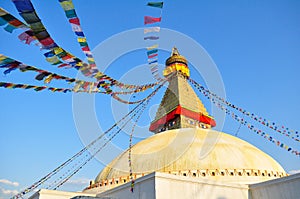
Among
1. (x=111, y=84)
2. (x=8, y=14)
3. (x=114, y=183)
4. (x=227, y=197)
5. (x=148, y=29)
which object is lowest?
(x=227, y=197)

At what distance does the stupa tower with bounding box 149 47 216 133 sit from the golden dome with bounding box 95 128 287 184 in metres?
6.08

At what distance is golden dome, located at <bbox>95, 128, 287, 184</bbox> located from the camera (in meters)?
11.2

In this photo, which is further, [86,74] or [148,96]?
[148,96]

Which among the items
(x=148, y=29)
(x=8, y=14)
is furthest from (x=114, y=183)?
(x=8, y=14)

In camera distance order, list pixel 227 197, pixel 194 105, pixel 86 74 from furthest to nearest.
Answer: pixel 194 105 < pixel 227 197 < pixel 86 74

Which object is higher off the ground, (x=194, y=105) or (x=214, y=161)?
(x=194, y=105)

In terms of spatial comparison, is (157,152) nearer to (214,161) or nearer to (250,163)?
(214,161)

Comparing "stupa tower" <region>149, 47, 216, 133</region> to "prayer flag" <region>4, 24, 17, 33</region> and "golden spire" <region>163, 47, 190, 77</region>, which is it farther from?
"prayer flag" <region>4, 24, 17, 33</region>

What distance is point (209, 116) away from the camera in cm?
2238

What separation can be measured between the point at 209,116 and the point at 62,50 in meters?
17.5

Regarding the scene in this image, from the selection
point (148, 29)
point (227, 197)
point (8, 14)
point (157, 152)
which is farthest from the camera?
point (157, 152)

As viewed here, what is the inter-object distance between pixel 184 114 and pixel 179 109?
0.54 m

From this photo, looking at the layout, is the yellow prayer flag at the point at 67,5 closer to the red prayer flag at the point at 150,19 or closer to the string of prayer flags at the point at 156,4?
the string of prayer flags at the point at 156,4

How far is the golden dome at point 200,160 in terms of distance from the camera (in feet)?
36.7
